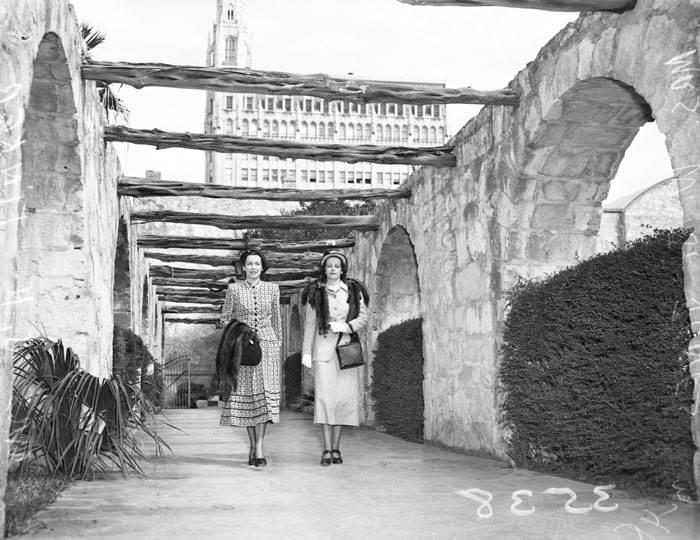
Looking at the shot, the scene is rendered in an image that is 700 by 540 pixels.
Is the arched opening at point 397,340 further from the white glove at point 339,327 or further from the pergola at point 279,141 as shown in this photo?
the white glove at point 339,327

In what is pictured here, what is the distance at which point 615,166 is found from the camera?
6215 mm

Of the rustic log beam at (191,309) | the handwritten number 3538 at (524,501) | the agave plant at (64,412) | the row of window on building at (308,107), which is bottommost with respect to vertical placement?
the handwritten number 3538 at (524,501)

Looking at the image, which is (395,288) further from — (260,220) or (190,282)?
(190,282)

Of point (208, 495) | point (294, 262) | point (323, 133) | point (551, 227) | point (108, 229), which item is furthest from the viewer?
point (323, 133)

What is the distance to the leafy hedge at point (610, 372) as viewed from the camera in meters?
4.23

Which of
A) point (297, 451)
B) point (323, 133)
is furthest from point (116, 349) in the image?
point (323, 133)

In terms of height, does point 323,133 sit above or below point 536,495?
above

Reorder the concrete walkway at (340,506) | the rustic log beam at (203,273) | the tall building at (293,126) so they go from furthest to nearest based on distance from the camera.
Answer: the tall building at (293,126)
the rustic log beam at (203,273)
the concrete walkway at (340,506)

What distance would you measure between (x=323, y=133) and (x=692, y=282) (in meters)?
87.8

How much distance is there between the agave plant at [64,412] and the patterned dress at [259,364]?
1.11 m

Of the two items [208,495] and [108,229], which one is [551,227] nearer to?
[208,495]

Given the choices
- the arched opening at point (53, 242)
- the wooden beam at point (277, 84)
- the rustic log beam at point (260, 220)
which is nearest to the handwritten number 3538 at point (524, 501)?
the wooden beam at point (277, 84)

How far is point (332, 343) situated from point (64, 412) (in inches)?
87.9

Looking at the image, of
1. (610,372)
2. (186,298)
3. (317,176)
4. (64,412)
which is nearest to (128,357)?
(64,412)
